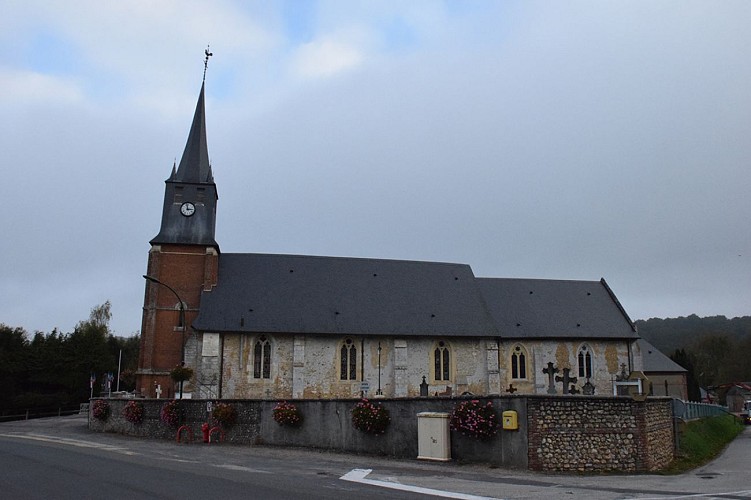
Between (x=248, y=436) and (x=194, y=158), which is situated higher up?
(x=194, y=158)

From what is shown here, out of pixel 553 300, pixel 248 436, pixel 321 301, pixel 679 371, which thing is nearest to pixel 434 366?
pixel 321 301

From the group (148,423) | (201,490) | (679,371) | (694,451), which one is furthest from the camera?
(679,371)

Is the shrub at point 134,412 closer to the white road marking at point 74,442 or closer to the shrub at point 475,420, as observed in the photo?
the white road marking at point 74,442

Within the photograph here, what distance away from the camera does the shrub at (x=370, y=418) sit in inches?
757

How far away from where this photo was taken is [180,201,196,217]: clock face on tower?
125 feet

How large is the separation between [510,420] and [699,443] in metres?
12.1

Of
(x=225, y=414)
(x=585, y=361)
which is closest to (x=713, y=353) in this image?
(x=585, y=361)

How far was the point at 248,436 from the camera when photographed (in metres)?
22.6

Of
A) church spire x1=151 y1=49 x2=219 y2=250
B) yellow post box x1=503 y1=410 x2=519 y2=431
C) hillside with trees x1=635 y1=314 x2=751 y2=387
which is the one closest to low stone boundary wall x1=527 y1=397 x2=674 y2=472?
yellow post box x1=503 y1=410 x2=519 y2=431

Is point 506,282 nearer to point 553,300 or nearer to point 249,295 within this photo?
point 553,300

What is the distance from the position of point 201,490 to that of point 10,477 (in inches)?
175

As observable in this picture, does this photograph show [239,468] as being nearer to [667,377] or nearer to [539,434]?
[539,434]

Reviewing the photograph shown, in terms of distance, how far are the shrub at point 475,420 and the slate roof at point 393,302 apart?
66.2ft

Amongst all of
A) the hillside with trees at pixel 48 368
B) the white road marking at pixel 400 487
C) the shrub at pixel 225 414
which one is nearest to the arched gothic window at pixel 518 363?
the shrub at pixel 225 414
